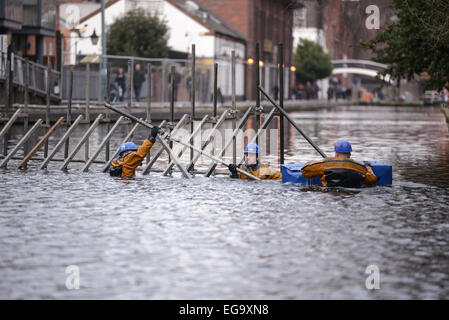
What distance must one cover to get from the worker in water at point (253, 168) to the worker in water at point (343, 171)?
57.4 inches

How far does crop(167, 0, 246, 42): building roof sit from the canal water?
55239 millimetres

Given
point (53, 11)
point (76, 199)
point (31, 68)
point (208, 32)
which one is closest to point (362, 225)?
point (76, 199)

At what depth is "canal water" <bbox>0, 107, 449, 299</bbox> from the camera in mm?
7500

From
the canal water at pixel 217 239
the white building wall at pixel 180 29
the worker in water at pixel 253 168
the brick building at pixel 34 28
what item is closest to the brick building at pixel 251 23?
the white building wall at pixel 180 29

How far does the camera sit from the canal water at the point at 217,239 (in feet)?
24.6

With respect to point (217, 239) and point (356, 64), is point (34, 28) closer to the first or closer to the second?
point (217, 239)

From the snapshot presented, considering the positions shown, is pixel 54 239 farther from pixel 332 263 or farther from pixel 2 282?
pixel 332 263

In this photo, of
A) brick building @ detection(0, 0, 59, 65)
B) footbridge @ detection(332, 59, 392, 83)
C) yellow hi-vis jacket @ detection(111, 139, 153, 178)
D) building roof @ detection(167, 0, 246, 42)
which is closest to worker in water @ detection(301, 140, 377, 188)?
yellow hi-vis jacket @ detection(111, 139, 153, 178)

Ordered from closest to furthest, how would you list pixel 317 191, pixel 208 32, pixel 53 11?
pixel 317 191 → pixel 53 11 → pixel 208 32

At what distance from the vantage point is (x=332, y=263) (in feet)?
27.8

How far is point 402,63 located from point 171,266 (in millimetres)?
24037

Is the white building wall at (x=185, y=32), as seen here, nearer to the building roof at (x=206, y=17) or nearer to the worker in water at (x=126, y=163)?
the building roof at (x=206, y=17)

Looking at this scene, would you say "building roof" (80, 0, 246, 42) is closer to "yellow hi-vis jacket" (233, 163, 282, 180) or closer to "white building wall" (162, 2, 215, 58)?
"white building wall" (162, 2, 215, 58)
